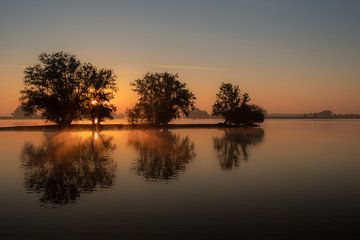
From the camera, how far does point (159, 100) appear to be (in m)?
152

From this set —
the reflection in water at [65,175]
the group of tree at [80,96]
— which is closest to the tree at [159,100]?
the group of tree at [80,96]

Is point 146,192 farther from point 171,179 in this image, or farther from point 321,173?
point 321,173

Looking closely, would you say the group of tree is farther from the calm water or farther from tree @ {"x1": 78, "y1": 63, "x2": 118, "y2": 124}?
the calm water

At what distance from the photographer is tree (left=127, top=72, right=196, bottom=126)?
495ft

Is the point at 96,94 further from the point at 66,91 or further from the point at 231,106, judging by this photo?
the point at 231,106

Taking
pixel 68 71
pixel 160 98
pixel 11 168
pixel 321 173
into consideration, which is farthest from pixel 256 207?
pixel 160 98

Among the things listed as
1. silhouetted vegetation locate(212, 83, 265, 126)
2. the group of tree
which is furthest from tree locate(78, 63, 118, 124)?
silhouetted vegetation locate(212, 83, 265, 126)

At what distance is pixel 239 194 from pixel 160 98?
130361mm

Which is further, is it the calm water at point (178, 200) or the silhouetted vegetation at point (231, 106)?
the silhouetted vegetation at point (231, 106)

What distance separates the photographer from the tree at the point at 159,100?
495ft

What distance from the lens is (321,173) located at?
3203 centimetres

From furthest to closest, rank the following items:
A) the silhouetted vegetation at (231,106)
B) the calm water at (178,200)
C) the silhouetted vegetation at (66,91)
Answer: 1. the silhouetted vegetation at (231,106)
2. the silhouetted vegetation at (66,91)
3. the calm water at (178,200)

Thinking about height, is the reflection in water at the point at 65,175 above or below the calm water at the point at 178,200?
above

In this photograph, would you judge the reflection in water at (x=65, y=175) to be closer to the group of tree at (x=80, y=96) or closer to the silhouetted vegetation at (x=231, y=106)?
the group of tree at (x=80, y=96)
